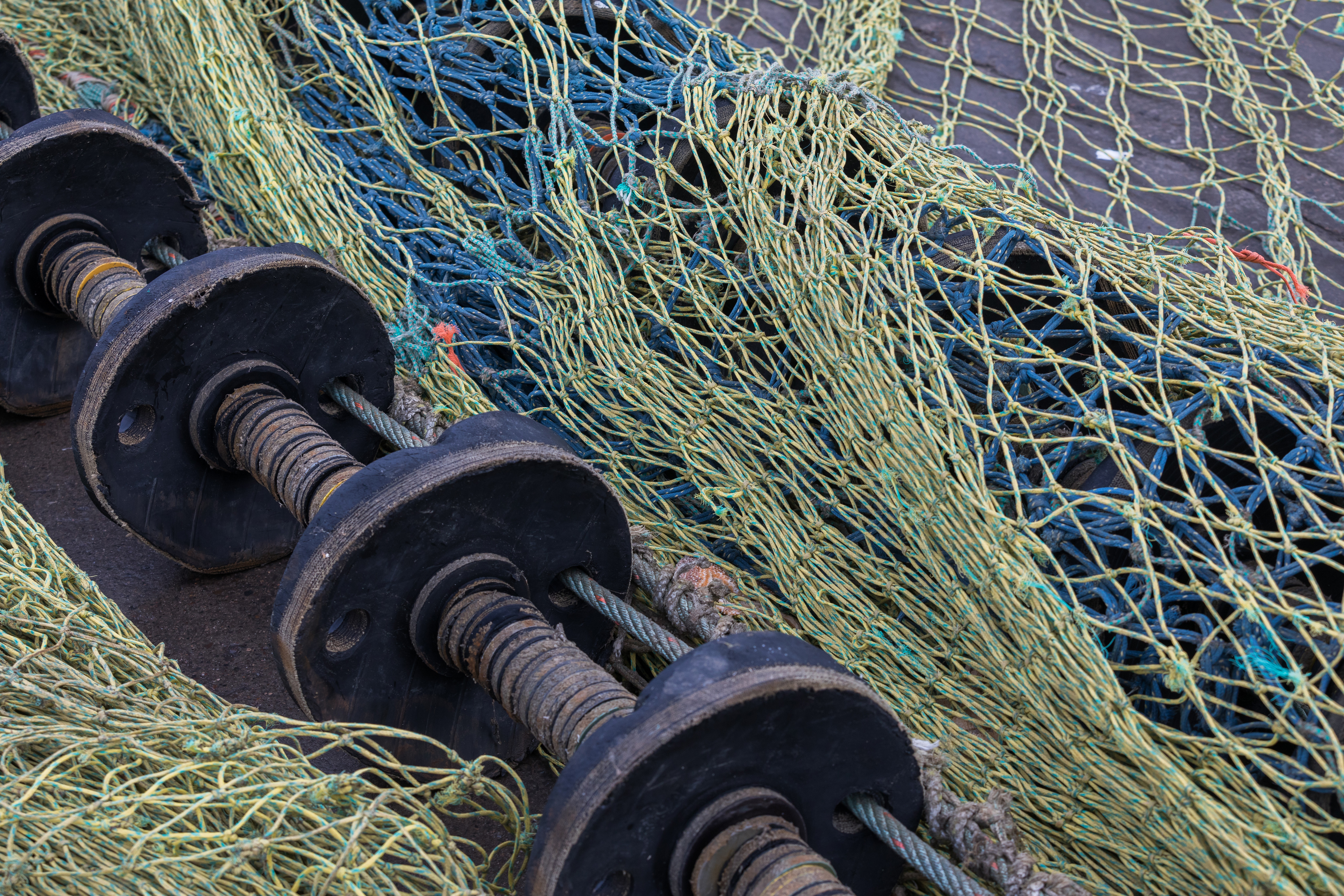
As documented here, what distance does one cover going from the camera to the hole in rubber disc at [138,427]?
260cm

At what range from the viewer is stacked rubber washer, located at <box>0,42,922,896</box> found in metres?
1.74

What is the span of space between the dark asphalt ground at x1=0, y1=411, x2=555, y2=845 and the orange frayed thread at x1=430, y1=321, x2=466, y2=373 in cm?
72

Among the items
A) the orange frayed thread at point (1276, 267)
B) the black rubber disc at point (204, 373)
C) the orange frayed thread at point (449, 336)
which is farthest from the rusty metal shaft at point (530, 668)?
the orange frayed thread at point (1276, 267)

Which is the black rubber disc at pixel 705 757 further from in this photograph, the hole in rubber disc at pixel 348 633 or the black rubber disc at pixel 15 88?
the black rubber disc at pixel 15 88

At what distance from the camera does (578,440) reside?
303 centimetres

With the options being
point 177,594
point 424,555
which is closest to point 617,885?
point 424,555

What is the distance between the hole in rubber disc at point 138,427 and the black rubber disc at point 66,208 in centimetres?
78

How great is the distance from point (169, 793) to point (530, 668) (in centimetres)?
63

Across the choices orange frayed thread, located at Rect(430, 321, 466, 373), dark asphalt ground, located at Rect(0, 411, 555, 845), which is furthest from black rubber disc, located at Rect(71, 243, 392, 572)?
orange frayed thread, located at Rect(430, 321, 466, 373)

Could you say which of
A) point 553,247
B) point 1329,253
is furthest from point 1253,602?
point 553,247

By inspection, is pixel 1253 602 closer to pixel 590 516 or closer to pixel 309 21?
pixel 590 516

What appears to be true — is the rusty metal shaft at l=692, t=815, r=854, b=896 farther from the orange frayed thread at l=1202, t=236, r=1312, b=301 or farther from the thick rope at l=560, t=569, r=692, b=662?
the orange frayed thread at l=1202, t=236, r=1312, b=301

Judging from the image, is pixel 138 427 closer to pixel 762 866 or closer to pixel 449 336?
pixel 449 336

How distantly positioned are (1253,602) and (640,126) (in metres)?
2.10
